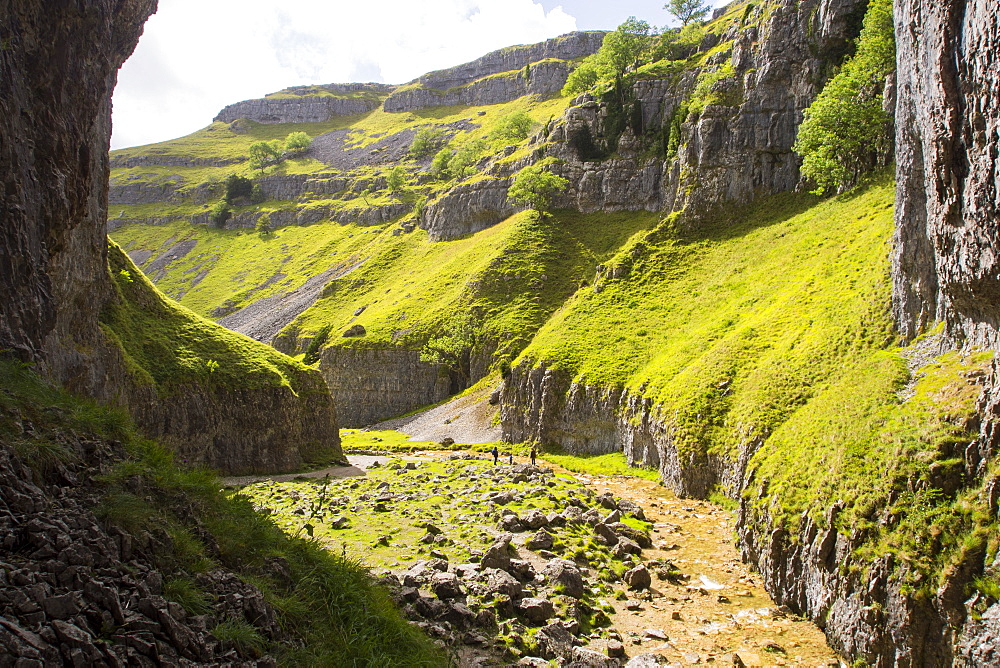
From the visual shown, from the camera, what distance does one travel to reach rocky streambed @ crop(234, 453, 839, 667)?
1541 cm

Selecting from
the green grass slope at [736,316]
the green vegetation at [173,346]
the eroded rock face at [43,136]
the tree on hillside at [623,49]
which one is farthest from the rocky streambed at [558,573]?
the tree on hillside at [623,49]

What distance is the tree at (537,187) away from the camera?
103 meters

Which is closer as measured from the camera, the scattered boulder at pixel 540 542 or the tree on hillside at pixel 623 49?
the scattered boulder at pixel 540 542

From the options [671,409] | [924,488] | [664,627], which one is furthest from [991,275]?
[671,409]

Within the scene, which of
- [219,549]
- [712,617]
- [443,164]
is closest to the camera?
[219,549]

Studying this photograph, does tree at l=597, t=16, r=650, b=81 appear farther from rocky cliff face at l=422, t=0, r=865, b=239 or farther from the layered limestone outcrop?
the layered limestone outcrop

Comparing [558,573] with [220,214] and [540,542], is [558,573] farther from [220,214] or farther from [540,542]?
[220,214]

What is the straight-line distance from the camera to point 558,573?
1928 cm

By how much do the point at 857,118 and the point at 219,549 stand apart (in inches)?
2627

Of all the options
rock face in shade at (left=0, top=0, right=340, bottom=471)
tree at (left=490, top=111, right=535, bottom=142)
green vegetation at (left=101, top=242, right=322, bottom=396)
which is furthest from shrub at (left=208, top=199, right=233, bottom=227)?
rock face in shade at (left=0, top=0, right=340, bottom=471)

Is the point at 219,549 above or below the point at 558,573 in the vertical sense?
above

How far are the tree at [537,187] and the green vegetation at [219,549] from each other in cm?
9431

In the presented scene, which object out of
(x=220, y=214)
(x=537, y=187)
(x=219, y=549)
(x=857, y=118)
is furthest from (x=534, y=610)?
(x=220, y=214)

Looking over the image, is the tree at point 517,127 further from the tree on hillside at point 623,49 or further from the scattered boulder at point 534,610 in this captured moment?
the scattered boulder at point 534,610
